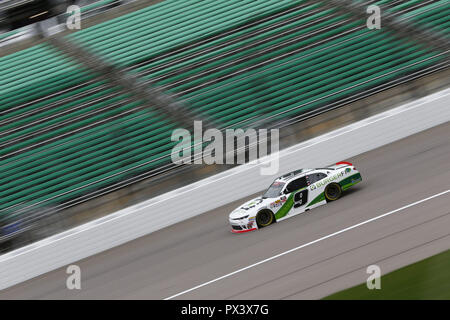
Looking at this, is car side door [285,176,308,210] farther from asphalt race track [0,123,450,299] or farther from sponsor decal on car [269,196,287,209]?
asphalt race track [0,123,450,299]

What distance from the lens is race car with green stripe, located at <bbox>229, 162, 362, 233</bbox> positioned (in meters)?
15.1

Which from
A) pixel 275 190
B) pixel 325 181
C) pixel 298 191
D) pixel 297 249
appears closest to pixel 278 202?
pixel 275 190

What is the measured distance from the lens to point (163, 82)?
21594 millimetres

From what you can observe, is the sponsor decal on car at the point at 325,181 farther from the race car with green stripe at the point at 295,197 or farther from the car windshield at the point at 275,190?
the car windshield at the point at 275,190

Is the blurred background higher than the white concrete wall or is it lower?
higher

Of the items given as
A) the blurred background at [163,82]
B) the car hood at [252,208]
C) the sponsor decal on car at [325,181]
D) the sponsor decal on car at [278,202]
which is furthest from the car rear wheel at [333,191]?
the blurred background at [163,82]

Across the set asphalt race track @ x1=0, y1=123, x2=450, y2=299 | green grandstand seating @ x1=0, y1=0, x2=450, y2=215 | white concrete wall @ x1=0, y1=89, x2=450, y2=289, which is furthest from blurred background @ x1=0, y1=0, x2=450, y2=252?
asphalt race track @ x1=0, y1=123, x2=450, y2=299

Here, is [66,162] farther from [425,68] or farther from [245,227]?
[425,68]

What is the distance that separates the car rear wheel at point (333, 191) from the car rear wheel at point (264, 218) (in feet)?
4.64

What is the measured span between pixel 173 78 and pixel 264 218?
8.07 metres

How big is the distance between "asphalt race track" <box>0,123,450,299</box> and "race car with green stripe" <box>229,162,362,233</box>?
0.76ft

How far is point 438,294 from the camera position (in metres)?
9.89

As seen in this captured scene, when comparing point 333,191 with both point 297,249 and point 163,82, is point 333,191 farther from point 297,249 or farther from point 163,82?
point 163,82
